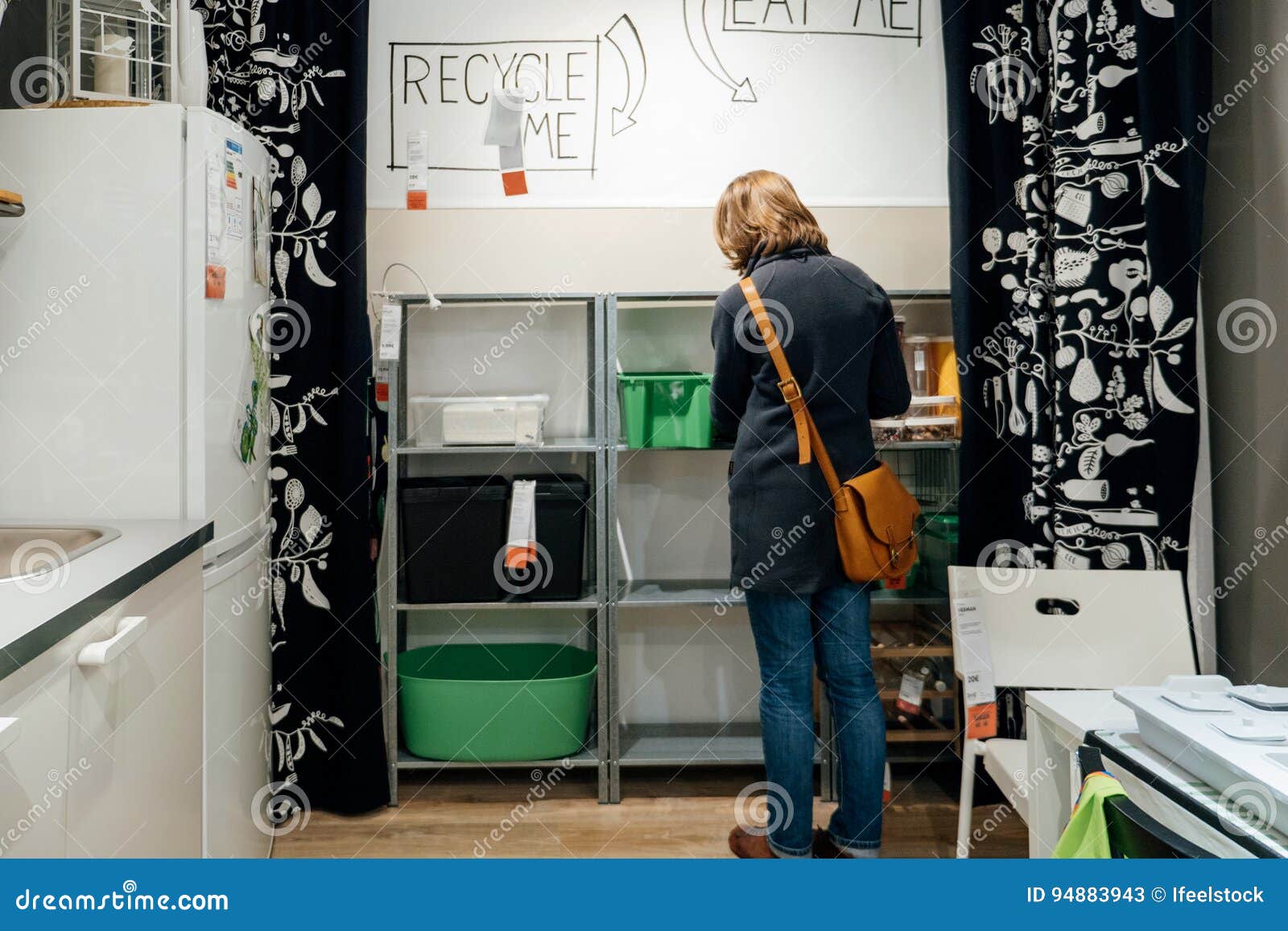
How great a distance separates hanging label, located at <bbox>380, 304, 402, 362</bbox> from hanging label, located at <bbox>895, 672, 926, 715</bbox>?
5.32 ft

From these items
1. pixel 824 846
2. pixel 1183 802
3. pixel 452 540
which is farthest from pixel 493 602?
pixel 1183 802

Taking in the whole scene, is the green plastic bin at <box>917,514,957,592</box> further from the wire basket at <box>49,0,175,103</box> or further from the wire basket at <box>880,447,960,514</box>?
the wire basket at <box>49,0,175,103</box>

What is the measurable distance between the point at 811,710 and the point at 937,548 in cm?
86

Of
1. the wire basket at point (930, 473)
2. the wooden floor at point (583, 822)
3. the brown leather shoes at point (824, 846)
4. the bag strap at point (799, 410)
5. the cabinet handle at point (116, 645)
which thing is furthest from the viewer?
the wire basket at point (930, 473)

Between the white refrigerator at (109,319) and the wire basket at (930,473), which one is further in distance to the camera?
the wire basket at (930,473)

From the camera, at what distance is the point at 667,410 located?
263cm

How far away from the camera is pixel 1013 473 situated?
2.56 m

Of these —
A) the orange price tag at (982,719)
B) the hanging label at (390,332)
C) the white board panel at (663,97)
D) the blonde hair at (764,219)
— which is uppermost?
the white board panel at (663,97)

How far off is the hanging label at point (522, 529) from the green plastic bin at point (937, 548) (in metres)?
1.15

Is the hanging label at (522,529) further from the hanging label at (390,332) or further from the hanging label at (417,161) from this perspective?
the hanging label at (417,161)

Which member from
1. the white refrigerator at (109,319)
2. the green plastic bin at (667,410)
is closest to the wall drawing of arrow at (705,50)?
the green plastic bin at (667,410)

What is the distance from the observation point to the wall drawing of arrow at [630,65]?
284 centimetres

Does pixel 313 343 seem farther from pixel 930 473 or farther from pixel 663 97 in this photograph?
pixel 930 473
